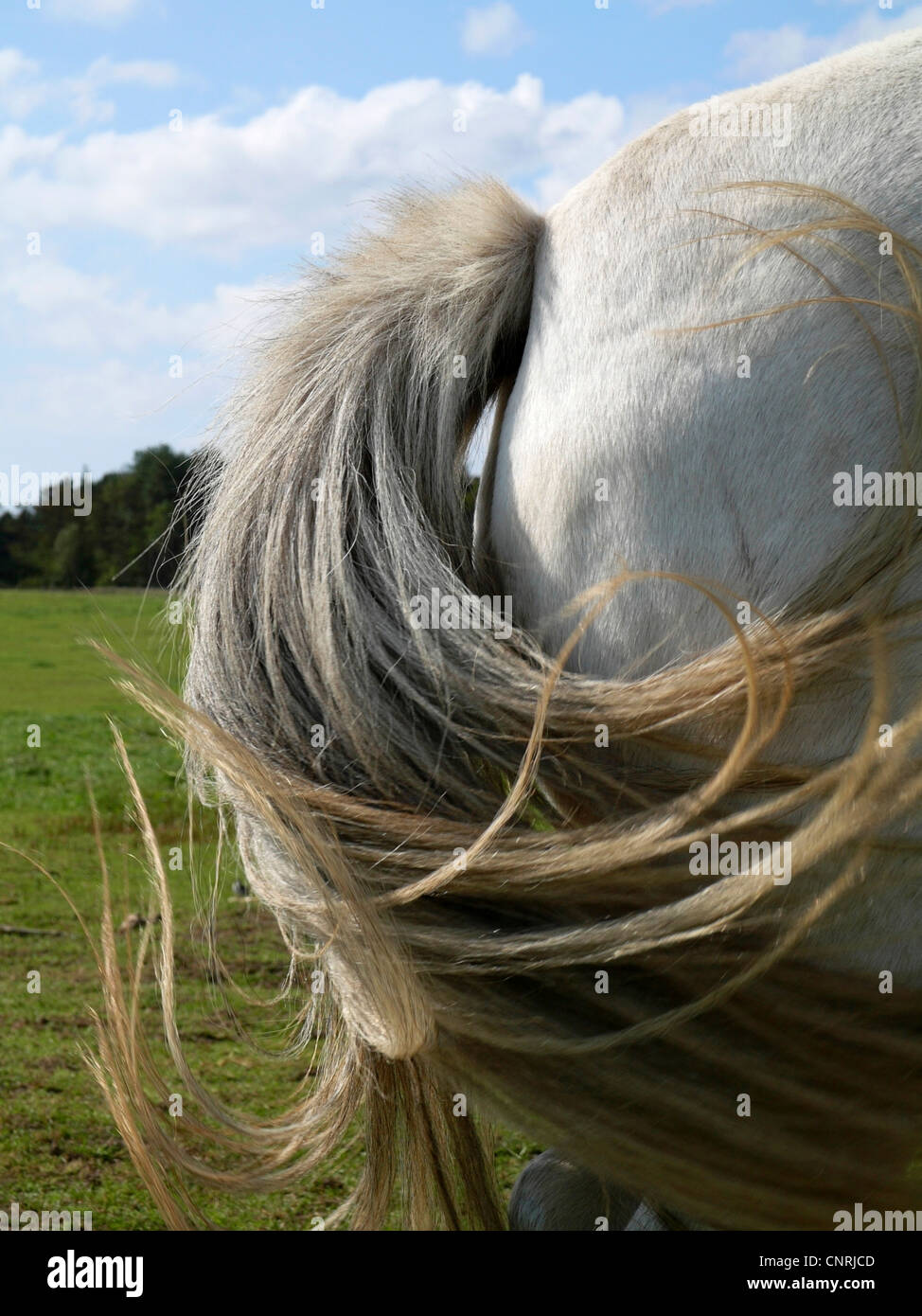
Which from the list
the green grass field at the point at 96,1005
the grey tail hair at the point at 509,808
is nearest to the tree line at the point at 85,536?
the green grass field at the point at 96,1005

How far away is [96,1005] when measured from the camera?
153 inches

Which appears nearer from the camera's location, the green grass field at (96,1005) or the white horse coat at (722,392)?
the white horse coat at (722,392)

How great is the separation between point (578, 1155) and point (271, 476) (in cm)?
99

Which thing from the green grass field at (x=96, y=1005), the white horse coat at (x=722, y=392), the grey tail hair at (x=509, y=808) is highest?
the white horse coat at (x=722, y=392)

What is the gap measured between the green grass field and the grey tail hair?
0.25 m

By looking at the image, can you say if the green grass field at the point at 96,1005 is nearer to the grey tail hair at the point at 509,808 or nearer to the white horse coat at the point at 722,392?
the grey tail hair at the point at 509,808

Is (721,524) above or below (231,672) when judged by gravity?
above

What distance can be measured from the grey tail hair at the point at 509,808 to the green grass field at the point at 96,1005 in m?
0.25

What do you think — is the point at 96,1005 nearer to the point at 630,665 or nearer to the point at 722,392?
the point at 630,665

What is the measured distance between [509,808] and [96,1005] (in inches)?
122

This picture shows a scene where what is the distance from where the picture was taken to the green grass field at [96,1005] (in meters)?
2.46

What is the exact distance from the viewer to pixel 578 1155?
56.7 inches
